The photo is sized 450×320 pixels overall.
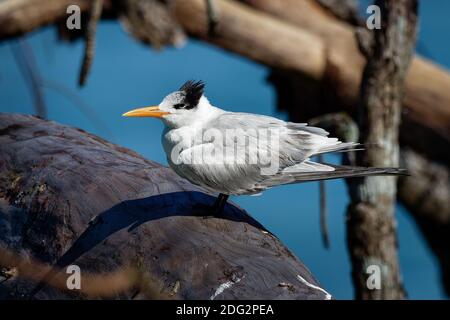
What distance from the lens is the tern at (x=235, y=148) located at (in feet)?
11.4

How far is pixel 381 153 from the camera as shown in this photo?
15.5 ft

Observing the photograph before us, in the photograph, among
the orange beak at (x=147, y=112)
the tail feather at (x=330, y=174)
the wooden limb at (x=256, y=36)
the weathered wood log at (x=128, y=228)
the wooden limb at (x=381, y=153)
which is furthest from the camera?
the wooden limb at (x=256, y=36)

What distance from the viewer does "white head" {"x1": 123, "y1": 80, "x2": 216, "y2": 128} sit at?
3.63 meters

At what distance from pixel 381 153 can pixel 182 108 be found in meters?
1.54

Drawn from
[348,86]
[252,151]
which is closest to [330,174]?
[252,151]

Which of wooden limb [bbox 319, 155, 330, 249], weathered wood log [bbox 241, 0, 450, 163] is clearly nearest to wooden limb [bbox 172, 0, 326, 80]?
weathered wood log [bbox 241, 0, 450, 163]

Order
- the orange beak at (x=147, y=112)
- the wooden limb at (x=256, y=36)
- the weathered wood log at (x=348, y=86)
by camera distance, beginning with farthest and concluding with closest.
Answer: the weathered wood log at (x=348, y=86)
the wooden limb at (x=256, y=36)
the orange beak at (x=147, y=112)

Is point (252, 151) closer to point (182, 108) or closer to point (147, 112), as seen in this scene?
point (182, 108)

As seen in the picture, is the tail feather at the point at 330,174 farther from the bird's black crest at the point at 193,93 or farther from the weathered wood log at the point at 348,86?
the weathered wood log at the point at 348,86

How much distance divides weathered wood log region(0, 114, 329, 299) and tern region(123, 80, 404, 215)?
0.40 feet

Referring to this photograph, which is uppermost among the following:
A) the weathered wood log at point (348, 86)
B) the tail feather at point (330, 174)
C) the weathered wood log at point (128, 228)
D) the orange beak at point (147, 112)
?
the weathered wood log at point (348, 86)

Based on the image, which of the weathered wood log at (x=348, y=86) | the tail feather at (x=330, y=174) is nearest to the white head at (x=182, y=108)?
the tail feather at (x=330, y=174)

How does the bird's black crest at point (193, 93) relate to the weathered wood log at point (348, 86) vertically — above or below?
below

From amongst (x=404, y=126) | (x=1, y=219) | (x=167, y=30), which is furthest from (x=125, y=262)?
(x=404, y=126)
